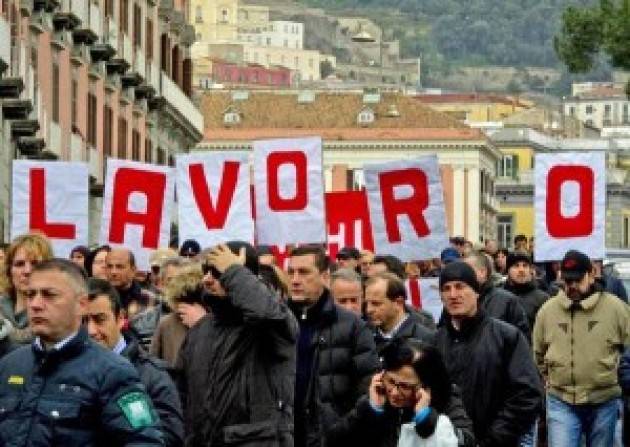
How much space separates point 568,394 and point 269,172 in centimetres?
309

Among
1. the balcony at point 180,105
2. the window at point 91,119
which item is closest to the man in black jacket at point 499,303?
the window at point 91,119

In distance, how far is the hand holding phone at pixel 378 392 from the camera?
12.3 metres

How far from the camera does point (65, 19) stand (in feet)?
131

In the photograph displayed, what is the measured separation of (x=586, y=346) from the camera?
19.2 meters

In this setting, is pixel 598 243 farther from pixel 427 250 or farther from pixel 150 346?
pixel 150 346

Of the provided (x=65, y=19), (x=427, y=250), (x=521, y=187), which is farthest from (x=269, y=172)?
(x=521, y=187)

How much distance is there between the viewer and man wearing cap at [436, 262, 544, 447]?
15227 mm

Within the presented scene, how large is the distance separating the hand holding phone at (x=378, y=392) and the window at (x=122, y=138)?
36140mm

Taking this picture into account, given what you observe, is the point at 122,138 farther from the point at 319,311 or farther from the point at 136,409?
the point at 136,409

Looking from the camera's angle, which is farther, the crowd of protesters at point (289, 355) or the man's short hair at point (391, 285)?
the man's short hair at point (391, 285)

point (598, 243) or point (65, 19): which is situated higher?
point (65, 19)

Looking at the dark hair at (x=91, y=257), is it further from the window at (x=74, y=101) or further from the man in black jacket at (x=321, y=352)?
the window at (x=74, y=101)

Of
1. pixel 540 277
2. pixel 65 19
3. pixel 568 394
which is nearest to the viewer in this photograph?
pixel 568 394

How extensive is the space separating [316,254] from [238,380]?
1.27m
